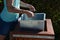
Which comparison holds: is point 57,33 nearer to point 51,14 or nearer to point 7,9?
point 51,14

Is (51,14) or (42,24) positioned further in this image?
(51,14)

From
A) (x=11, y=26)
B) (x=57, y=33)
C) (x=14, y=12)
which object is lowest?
(x=57, y=33)

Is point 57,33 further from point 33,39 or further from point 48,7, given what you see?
point 33,39

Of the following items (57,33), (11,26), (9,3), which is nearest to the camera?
(9,3)

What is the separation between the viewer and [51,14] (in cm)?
535

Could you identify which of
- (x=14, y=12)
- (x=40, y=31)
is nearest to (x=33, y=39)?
(x=40, y=31)

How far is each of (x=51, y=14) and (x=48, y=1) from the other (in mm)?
302

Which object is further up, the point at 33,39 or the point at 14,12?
the point at 14,12

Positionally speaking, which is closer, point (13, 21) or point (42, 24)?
point (42, 24)

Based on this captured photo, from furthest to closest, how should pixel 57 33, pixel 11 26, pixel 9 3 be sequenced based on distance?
pixel 57 33
pixel 11 26
pixel 9 3

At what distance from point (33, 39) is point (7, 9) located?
1.69ft

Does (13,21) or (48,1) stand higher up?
(48,1)

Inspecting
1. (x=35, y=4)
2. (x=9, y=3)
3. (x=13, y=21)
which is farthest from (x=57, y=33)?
(x=9, y=3)

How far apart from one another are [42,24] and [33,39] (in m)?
0.22
